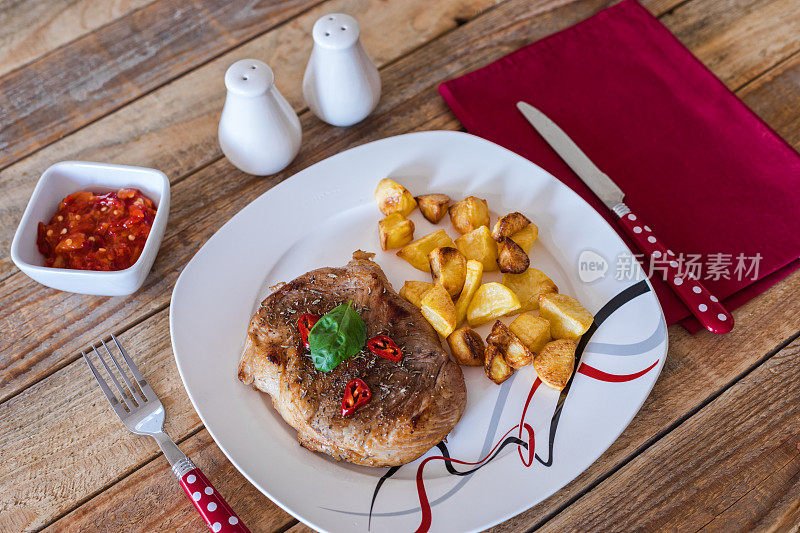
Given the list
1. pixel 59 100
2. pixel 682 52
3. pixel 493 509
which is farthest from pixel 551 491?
pixel 59 100

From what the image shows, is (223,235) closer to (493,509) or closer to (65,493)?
(65,493)

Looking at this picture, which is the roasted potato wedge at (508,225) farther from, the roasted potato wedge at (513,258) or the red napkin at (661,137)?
the red napkin at (661,137)

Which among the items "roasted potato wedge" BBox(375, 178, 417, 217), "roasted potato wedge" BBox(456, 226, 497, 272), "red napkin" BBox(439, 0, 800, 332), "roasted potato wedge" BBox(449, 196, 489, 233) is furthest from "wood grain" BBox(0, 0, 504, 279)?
"roasted potato wedge" BBox(456, 226, 497, 272)

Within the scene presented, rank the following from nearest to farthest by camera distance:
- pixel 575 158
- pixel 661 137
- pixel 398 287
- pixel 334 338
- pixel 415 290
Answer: pixel 334 338 < pixel 415 290 < pixel 398 287 < pixel 575 158 < pixel 661 137

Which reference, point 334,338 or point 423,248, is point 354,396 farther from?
point 423,248

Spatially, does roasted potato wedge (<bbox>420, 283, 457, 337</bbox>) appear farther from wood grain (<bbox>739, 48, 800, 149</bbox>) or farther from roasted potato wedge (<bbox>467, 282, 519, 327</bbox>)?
wood grain (<bbox>739, 48, 800, 149</bbox>)

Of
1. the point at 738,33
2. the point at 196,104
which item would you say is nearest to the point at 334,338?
the point at 196,104
